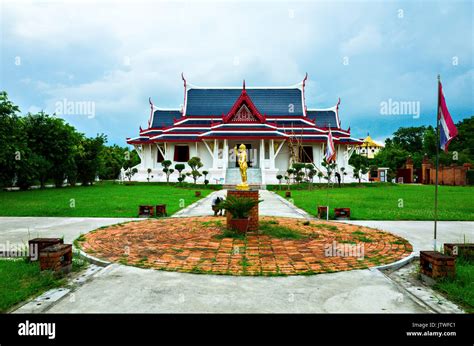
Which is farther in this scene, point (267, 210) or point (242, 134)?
point (242, 134)

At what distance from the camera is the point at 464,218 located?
35.0 feet

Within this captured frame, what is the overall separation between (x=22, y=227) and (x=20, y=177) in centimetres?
1790

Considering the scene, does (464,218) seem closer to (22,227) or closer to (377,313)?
(377,313)

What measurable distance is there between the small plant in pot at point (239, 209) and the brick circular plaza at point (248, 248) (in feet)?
0.92

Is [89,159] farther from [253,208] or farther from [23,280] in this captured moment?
[23,280]

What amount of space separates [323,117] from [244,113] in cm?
1131

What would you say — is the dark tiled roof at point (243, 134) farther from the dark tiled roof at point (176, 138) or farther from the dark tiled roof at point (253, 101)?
the dark tiled roof at point (253, 101)

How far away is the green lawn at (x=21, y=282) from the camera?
145 inches

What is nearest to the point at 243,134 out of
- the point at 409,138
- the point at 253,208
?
the point at 253,208

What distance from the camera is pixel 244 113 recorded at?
3127 centimetres

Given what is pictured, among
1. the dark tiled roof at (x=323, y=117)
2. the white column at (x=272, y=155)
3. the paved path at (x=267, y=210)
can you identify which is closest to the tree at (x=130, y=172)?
the white column at (x=272, y=155)

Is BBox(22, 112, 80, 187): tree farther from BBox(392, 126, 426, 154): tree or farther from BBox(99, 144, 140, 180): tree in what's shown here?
BBox(392, 126, 426, 154): tree

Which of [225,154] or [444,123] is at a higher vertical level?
[225,154]
